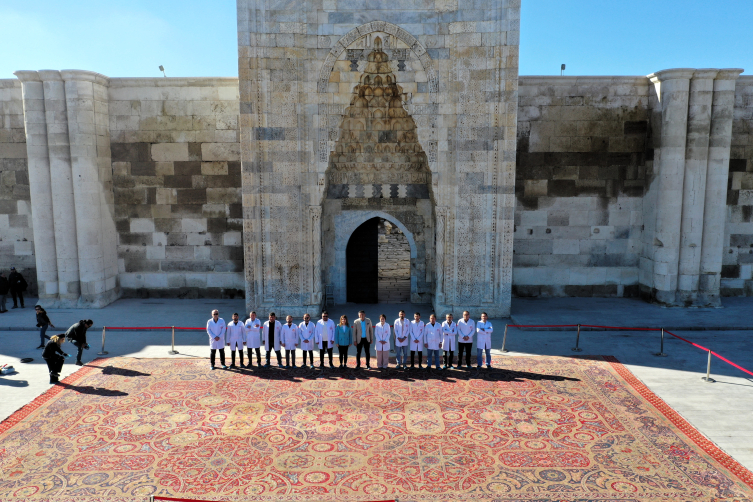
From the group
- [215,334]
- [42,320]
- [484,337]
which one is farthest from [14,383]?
[484,337]

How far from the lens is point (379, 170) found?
13344 millimetres

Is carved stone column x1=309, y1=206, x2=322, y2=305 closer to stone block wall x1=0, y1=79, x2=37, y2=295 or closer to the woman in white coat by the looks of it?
the woman in white coat

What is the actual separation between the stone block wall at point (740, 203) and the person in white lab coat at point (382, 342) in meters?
10.8

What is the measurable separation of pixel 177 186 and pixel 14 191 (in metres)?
4.40

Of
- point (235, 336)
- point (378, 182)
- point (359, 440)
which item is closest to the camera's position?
point (359, 440)

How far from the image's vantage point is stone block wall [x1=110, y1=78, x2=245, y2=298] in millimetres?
13820

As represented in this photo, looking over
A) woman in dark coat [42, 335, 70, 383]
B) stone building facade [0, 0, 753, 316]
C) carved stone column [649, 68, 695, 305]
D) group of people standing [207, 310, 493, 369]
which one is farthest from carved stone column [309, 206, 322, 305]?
carved stone column [649, 68, 695, 305]

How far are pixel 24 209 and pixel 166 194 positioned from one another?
3868 mm

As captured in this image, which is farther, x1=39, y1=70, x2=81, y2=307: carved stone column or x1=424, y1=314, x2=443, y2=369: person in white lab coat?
x1=39, y1=70, x2=81, y2=307: carved stone column

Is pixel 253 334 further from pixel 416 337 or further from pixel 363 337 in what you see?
pixel 416 337

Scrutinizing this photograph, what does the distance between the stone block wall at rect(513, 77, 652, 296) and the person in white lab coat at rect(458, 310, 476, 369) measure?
5606 mm

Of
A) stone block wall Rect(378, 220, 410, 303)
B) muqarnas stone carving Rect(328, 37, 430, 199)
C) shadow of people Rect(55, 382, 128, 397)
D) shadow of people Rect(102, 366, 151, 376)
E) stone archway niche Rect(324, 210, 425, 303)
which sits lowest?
shadow of people Rect(55, 382, 128, 397)

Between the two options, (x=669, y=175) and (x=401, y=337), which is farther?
(x=669, y=175)

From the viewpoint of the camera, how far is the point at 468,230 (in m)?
12.1
